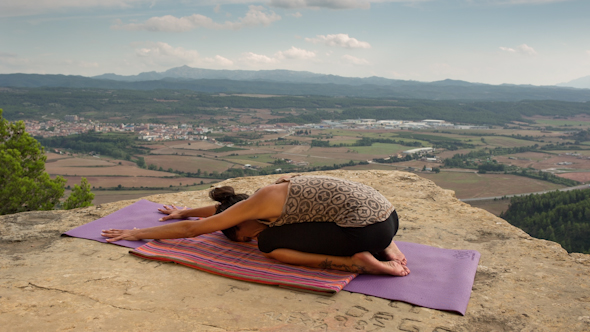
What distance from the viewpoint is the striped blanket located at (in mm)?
3746

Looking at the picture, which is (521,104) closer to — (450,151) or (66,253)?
(450,151)

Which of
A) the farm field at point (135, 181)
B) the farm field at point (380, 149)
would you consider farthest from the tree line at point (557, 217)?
the farm field at point (380, 149)

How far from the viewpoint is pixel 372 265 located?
396cm

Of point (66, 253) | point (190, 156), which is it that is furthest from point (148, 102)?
point (66, 253)

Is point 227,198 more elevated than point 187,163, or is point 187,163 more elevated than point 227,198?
point 227,198

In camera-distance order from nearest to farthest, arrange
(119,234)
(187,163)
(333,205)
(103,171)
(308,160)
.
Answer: (333,205), (119,234), (103,171), (187,163), (308,160)

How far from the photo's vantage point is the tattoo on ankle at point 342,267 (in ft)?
13.1

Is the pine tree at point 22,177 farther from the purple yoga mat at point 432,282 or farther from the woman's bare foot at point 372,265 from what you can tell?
the purple yoga mat at point 432,282

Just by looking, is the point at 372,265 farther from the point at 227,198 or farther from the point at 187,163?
the point at 187,163

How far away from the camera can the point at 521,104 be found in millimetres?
114625

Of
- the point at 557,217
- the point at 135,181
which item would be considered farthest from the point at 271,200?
the point at 135,181

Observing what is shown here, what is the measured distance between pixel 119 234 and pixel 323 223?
267cm

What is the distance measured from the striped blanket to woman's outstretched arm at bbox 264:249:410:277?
0.19ft

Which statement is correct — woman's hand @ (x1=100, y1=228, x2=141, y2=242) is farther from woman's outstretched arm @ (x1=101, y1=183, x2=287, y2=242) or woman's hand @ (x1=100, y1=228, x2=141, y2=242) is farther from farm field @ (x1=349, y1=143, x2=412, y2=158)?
farm field @ (x1=349, y1=143, x2=412, y2=158)
